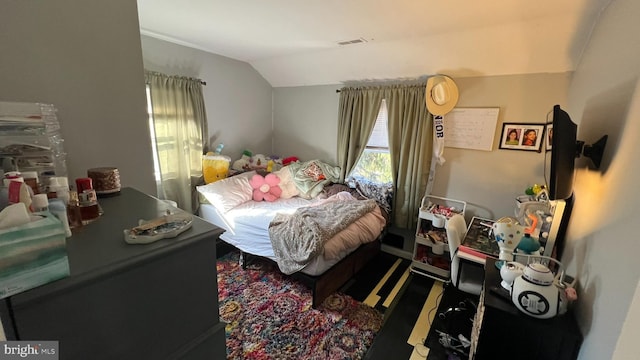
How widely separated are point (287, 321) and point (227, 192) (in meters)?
1.52

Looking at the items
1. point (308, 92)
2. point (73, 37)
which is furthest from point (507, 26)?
point (73, 37)

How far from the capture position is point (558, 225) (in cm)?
157

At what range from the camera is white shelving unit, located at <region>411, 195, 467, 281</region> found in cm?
271

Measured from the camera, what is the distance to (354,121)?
10.7ft

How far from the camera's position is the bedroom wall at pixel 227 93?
280 centimetres

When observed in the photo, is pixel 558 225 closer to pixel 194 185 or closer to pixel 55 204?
pixel 55 204

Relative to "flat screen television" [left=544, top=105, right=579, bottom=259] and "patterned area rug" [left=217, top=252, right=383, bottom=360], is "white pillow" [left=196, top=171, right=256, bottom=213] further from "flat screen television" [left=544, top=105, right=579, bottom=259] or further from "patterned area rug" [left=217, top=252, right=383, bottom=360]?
"flat screen television" [left=544, top=105, right=579, bottom=259]

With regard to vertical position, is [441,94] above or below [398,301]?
A: above

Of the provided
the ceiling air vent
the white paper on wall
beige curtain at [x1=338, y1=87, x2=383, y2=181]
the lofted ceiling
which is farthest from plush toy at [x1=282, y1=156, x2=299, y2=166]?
the white paper on wall

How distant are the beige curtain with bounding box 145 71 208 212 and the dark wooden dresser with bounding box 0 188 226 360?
2.34m

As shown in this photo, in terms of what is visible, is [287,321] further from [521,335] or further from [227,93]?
[227,93]

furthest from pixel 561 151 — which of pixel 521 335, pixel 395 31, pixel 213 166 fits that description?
pixel 213 166

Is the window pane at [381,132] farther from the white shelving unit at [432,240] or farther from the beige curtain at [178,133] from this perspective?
the beige curtain at [178,133]

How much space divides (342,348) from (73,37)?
7.34 ft
